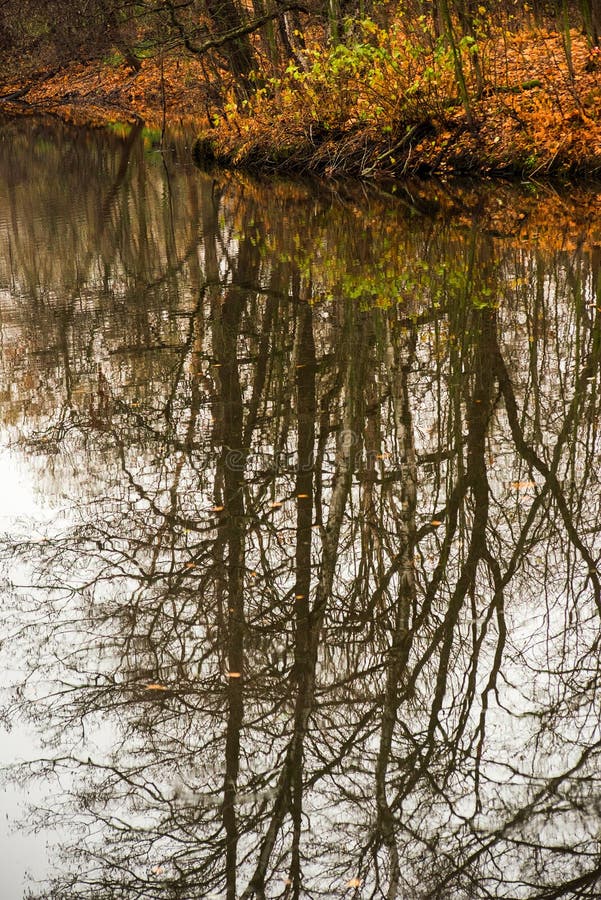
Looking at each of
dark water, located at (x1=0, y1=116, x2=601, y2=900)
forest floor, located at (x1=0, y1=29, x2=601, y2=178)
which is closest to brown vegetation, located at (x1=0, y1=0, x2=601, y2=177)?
forest floor, located at (x1=0, y1=29, x2=601, y2=178)

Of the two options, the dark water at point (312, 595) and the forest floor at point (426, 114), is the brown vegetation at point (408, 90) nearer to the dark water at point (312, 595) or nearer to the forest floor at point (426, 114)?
the forest floor at point (426, 114)

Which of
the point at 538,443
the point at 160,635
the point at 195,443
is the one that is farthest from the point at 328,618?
the point at 195,443

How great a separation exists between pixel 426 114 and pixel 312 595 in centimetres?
1659

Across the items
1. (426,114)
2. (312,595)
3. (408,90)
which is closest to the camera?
(312,595)

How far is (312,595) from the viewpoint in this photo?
17.6 ft

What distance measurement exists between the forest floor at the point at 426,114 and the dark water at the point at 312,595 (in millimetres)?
7083

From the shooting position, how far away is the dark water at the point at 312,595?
12.2ft

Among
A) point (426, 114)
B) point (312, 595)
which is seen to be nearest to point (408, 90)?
point (426, 114)

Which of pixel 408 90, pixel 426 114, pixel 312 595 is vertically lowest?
pixel 312 595

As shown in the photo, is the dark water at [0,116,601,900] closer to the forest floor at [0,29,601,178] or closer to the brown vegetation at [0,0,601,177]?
the forest floor at [0,29,601,178]

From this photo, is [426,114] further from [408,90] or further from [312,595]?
[312,595]

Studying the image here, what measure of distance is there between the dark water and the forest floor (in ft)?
23.2

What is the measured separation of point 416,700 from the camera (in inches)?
173

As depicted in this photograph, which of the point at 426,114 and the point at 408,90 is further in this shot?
the point at 426,114
